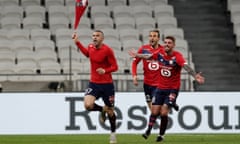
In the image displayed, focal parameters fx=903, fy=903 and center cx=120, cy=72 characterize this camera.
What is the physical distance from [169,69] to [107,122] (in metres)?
5.94

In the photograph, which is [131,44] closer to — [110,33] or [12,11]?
[110,33]

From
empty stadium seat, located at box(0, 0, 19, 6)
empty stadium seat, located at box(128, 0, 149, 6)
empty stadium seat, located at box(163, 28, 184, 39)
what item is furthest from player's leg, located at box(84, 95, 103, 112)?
empty stadium seat, located at box(128, 0, 149, 6)

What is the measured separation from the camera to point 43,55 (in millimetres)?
29016

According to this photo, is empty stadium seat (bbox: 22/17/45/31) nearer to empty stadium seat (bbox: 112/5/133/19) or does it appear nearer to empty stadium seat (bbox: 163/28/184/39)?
empty stadium seat (bbox: 112/5/133/19)

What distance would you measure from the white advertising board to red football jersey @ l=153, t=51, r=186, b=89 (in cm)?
556

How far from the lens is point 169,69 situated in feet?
64.6

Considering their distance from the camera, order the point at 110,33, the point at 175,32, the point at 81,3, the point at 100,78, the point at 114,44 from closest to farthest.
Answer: the point at 81,3 → the point at 100,78 → the point at 114,44 → the point at 110,33 → the point at 175,32

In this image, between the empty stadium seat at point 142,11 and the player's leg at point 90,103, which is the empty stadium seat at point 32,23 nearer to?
the empty stadium seat at point 142,11

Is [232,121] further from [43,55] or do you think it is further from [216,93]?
[43,55]

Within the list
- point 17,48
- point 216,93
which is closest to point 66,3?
point 17,48

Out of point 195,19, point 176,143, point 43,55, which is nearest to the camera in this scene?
point 176,143

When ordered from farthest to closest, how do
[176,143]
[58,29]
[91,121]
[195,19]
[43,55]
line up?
1. [195,19]
2. [58,29]
3. [43,55]
4. [91,121]
5. [176,143]

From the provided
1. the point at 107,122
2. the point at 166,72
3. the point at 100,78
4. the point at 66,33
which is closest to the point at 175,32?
the point at 66,33

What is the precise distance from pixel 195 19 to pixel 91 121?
32.6 feet
